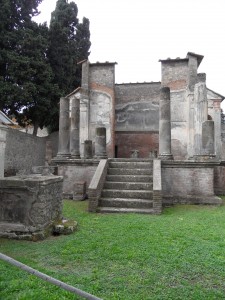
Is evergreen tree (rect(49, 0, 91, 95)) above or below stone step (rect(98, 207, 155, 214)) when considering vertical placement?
above

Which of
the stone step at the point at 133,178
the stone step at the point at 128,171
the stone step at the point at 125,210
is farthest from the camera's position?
A: the stone step at the point at 128,171

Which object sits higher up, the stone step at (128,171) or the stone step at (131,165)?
the stone step at (131,165)

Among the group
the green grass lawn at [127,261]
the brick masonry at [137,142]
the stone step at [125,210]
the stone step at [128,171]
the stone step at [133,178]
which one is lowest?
the green grass lawn at [127,261]

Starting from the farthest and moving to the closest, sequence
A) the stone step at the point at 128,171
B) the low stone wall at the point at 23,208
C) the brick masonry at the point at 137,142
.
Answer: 1. the brick masonry at the point at 137,142
2. the stone step at the point at 128,171
3. the low stone wall at the point at 23,208

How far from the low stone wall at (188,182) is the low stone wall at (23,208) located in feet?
16.8

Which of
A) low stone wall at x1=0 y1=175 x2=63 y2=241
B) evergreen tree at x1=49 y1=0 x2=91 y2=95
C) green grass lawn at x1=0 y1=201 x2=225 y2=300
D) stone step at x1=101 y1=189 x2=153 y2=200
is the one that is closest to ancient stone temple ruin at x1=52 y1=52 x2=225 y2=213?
stone step at x1=101 y1=189 x2=153 y2=200

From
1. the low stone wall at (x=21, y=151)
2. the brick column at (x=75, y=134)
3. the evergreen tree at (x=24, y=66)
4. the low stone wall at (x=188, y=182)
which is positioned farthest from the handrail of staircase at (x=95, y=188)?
the evergreen tree at (x=24, y=66)

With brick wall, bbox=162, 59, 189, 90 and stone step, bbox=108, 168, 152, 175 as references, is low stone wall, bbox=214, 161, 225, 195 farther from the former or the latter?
brick wall, bbox=162, 59, 189, 90

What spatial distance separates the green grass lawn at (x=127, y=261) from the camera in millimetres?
3105

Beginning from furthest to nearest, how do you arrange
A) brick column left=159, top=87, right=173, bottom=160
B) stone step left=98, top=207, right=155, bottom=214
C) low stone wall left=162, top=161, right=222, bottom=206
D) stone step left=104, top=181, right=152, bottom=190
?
brick column left=159, top=87, right=173, bottom=160, low stone wall left=162, top=161, right=222, bottom=206, stone step left=104, top=181, right=152, bottom=190, stone step left=98, top=207, right=155, bottom=214

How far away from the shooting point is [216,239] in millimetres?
5141

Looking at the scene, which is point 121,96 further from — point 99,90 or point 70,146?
point 70,146

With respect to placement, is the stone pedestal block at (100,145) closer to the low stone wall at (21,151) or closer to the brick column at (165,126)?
the brick column at (165,126)

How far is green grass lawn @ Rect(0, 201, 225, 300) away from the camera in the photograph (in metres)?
3.11
